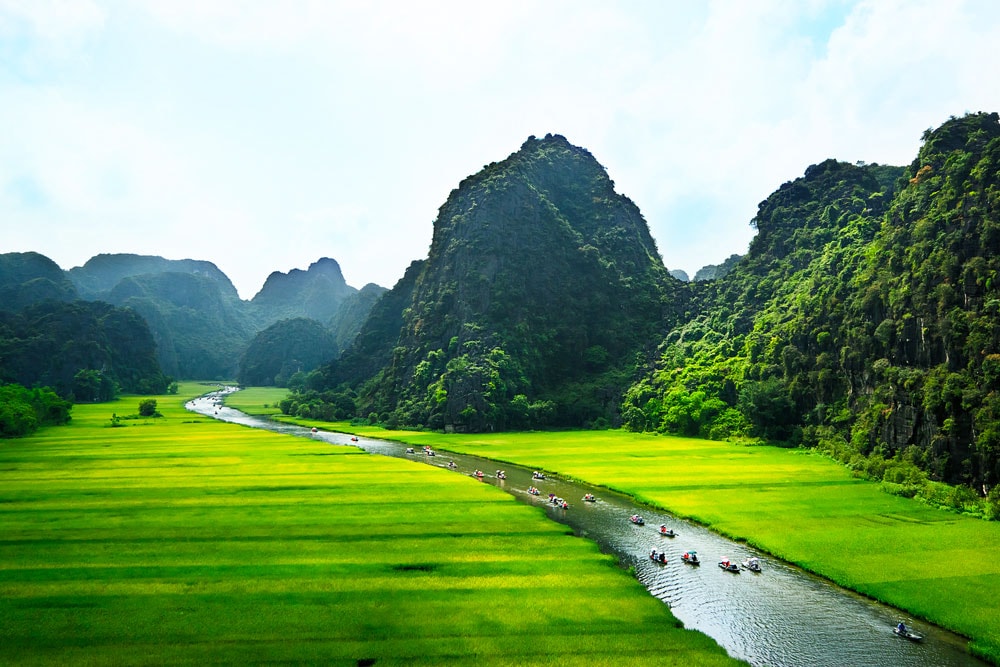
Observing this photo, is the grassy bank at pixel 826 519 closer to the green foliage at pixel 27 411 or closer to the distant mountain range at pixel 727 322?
the distant mountain range at pixel 727 322

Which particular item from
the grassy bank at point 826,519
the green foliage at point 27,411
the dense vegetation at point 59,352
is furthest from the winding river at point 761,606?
the dense vegetation at point 59,352

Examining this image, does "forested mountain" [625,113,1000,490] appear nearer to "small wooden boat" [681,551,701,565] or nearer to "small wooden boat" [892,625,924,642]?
"small wooden boat" [681,551,701,565]

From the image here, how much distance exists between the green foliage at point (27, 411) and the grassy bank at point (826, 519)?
72169mm

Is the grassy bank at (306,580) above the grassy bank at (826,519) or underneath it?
underneath

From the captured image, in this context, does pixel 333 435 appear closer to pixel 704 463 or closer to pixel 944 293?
pixel 704 463

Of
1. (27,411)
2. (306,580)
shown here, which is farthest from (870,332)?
(27,411)

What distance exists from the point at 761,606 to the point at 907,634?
5914 mm

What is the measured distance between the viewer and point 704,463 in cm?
6525

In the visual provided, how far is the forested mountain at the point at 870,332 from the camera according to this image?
52188mm

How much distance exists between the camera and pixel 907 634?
23953 millimetres

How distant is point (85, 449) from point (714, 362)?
329 feet

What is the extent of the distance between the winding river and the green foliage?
86.8 metres

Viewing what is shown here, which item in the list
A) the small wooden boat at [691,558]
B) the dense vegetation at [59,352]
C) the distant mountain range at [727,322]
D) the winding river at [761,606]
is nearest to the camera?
the winding river at [761,606]

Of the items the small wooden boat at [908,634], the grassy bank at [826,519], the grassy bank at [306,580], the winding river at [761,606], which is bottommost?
the grassy bank at [306,580]
